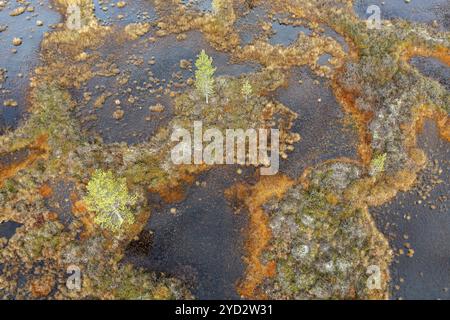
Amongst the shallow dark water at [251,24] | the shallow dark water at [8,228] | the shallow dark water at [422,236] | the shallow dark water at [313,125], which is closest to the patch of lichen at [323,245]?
the shallow dark water at [422,236]

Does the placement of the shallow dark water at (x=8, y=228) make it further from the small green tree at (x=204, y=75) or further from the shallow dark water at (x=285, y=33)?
the shallow dark water at (x=285, y=33)

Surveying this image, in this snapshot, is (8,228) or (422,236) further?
(8,228)

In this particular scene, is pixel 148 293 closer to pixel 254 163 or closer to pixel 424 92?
pixel 254 163

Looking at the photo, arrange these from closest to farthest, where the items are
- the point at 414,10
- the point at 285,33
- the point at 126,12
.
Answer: the point at 285,33 → the point at 414,10 → the point at 126,12

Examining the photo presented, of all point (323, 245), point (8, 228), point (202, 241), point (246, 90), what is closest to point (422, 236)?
point (323, 245)

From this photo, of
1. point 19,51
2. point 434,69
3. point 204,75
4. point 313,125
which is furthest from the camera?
point 19,51

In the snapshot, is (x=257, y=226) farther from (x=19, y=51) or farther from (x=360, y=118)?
(x=19, y=51)

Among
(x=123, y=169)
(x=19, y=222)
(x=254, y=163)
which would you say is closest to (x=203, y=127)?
(x=254, y=163)
